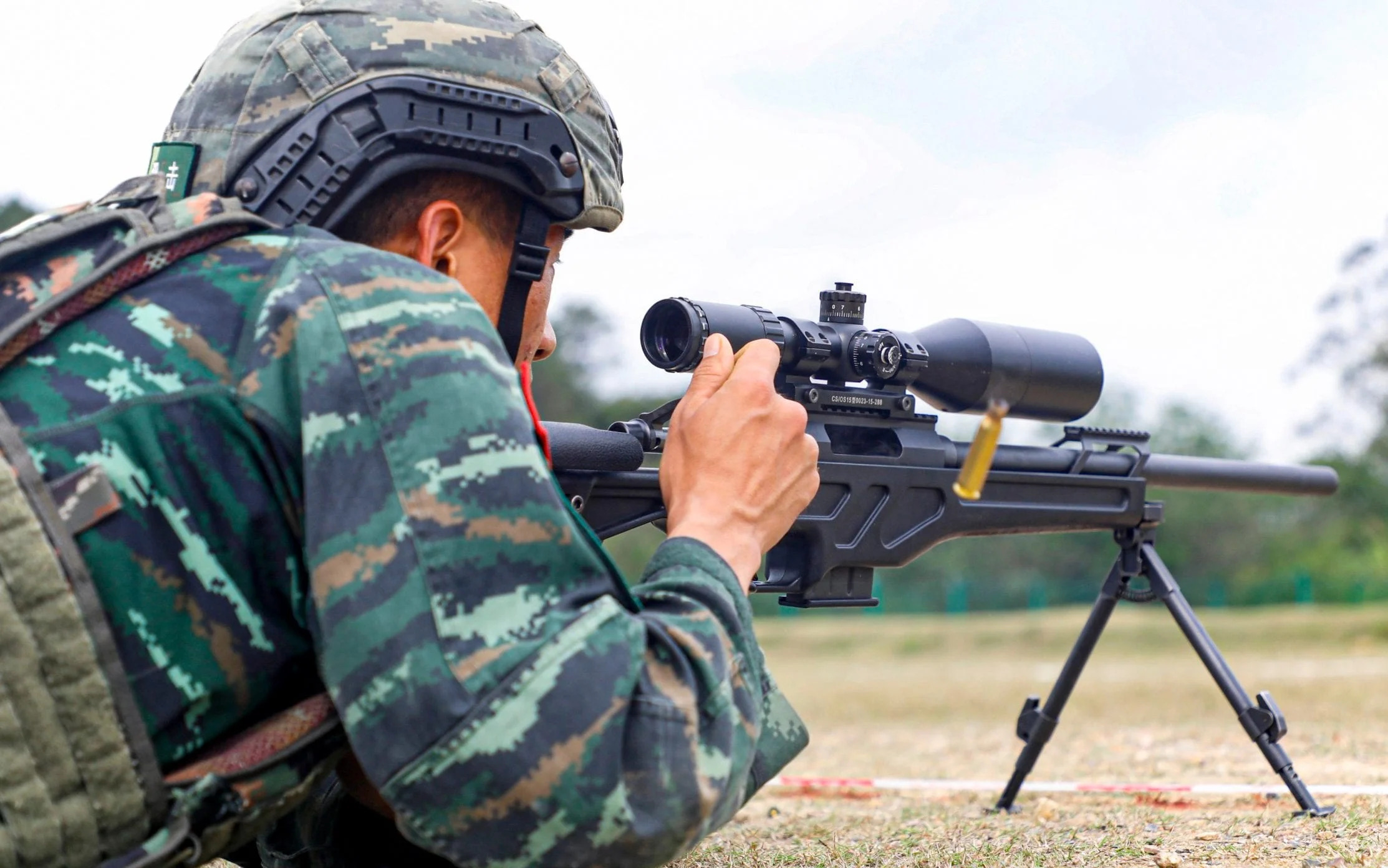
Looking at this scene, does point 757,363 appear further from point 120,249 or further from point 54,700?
point 54,700

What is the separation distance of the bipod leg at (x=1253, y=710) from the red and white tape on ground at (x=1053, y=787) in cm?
45

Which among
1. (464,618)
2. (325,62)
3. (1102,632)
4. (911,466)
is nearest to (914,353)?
(911,466)

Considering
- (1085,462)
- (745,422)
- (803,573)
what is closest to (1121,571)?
(1085,462)

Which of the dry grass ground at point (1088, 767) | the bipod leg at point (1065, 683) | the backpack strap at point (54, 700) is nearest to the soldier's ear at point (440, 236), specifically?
the backpack strap at point (54, 700)

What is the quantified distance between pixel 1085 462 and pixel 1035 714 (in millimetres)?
902

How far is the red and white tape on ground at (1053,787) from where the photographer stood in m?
4.41

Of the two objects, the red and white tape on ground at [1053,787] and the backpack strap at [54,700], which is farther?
the red and white tape on ground at [1053,787]

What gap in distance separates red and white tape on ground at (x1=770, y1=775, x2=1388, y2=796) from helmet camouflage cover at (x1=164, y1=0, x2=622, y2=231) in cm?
317

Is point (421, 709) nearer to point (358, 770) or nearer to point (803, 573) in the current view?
point (358, 770)

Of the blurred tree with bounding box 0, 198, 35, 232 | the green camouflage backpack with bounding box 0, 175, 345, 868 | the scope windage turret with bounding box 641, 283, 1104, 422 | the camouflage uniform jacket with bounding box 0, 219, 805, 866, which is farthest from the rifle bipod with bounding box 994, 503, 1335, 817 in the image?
the blurred tree with bounding box 0, 198, 35, 232

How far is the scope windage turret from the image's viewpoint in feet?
10.00

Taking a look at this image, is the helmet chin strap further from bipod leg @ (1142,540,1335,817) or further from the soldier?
bipod leg @ (1142,540,1335,817)

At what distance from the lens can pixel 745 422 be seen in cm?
221

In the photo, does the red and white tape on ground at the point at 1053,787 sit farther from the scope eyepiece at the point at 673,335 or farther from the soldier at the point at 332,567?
the soldier at the point at 332,567
